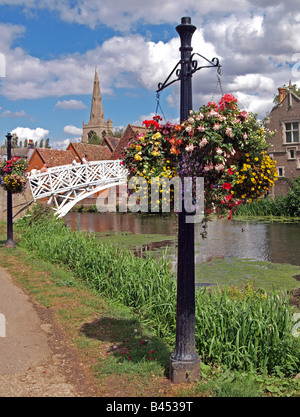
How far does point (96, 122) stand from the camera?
352 feet

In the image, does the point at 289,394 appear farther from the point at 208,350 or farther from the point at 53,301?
the point at 53,301

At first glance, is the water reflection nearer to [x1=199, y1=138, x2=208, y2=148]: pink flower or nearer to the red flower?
the red flower

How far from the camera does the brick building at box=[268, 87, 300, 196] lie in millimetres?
30234

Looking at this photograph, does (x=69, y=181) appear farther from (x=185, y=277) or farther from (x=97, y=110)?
(x=97, y=110)

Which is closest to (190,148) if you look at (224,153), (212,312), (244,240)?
(224,153)

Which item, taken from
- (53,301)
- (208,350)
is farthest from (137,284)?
(208,350)

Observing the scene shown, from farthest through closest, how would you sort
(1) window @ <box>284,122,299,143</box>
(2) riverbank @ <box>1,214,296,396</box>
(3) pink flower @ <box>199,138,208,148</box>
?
1. (1) window @ <box>284,122,299,143</box>
2. (2) riverbank @ <box>1,214,296,396</box>
3. (3) pink flower @ <box>199,138,208,148</box>

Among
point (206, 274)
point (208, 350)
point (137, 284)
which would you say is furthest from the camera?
point (206, 274)

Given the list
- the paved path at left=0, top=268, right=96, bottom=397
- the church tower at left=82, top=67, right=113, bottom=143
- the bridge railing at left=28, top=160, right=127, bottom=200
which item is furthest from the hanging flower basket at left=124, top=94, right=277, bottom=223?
the church tower at left=82, top=67, right=113, bottom=143

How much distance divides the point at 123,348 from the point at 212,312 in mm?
1226

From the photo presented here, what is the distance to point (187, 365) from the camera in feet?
14.6

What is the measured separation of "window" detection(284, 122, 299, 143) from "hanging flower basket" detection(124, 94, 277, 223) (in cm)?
2798

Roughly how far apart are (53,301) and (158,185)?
3.77 m
